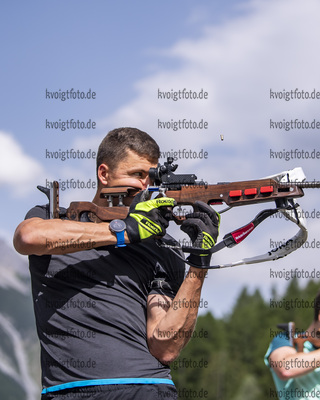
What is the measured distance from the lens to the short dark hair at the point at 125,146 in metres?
6.12

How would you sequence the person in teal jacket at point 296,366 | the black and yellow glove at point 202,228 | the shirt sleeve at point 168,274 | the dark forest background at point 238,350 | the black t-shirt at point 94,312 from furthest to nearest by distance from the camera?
the dark forest background at point 238,350 < the person in teal jacket at point 296,366 < the shirt sleeve at point 168,274 < the black and yellow glove at point 202,228 < the black t-shirt at point 94,312

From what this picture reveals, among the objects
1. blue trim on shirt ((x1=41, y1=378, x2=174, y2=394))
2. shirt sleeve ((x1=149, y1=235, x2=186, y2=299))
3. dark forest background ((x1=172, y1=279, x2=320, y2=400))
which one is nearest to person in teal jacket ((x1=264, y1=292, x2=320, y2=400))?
shirt sleeve ((x1=149, y1=235, x2=186, y2=299))

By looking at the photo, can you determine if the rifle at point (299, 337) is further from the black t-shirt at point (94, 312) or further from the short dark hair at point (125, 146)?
the short dark hair at point (125, 146)

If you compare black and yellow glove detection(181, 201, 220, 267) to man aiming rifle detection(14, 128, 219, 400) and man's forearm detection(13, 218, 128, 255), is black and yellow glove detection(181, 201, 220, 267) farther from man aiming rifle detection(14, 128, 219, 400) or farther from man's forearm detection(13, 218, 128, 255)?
man's forearm detection(13, 218, 128, 255)

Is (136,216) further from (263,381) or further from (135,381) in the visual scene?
(263,381)

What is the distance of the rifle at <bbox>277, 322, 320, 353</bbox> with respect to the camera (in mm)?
7973

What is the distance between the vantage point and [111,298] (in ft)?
18.0

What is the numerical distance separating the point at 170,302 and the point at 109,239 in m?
0.83

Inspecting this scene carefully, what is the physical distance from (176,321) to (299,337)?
3132 millimetres

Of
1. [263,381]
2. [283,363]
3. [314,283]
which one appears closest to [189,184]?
[283,363]

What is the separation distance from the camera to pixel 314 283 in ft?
349

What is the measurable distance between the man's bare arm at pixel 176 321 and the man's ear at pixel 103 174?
124 centimetres

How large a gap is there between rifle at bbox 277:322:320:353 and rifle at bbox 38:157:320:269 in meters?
2.45

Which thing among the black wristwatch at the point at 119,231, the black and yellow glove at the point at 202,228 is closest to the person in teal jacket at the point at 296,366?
the black and yellow glove at the point at 202,228
